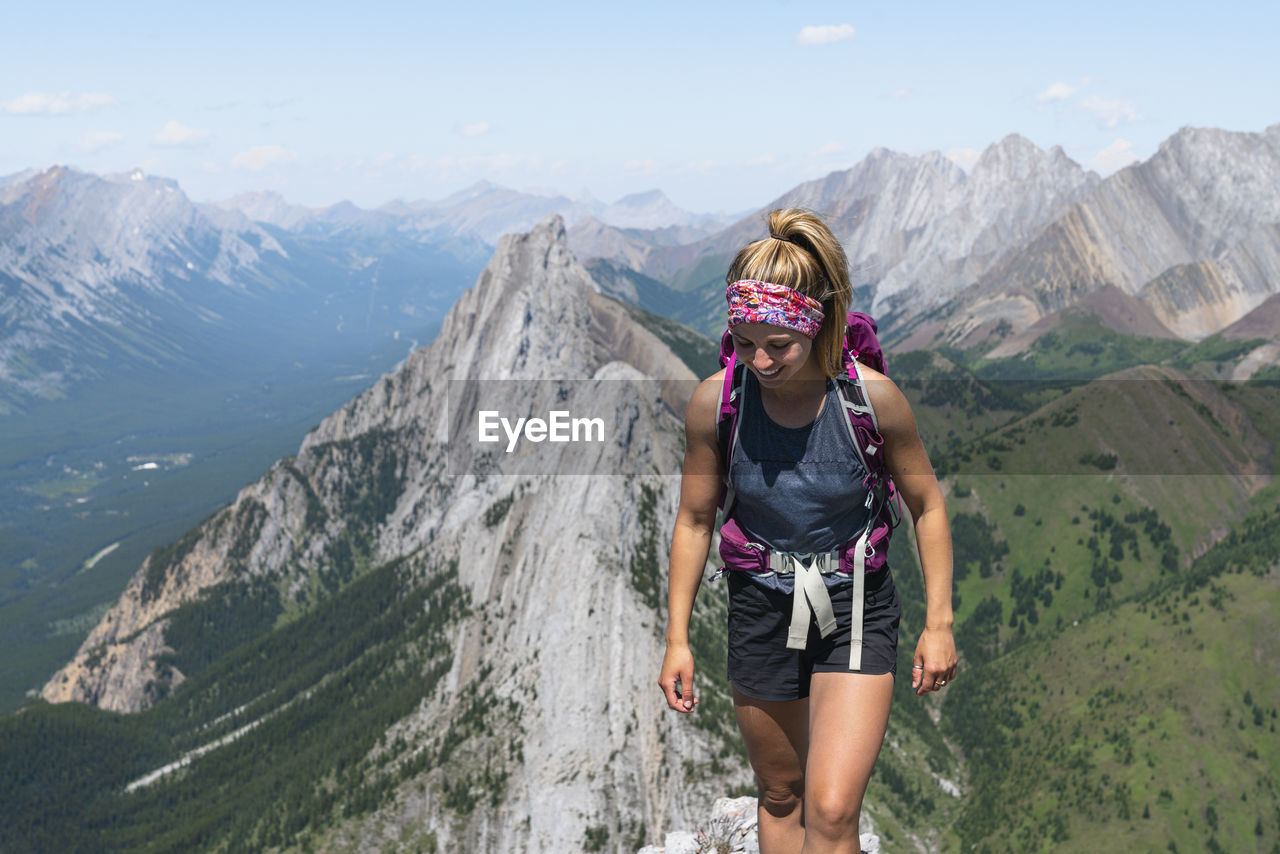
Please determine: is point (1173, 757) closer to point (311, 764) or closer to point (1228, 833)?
point (1228, 833)

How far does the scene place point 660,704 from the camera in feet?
307

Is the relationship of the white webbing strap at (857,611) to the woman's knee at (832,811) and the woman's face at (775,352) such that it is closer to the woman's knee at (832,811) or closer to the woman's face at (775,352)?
the woman's knee at (832,811)

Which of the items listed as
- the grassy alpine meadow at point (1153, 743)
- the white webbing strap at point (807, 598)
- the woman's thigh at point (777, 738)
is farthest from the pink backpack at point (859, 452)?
the grassy alpine meadow at point (1153, 743)

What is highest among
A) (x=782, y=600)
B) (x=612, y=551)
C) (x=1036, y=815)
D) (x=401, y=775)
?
Result: (x=782, y=600)

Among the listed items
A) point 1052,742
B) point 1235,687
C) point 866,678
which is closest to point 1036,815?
point 1052,742

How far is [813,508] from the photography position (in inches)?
367

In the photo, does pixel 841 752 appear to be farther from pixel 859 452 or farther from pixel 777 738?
pixel 859 452

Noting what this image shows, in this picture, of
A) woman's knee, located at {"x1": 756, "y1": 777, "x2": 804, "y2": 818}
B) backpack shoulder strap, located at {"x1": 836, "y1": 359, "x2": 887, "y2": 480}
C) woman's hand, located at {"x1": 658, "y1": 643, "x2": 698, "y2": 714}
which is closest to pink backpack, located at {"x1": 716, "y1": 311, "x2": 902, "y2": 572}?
backpack shoulder strap, located at {"x1": 836, "y1": 359, "x2": 887, "y2": 480}

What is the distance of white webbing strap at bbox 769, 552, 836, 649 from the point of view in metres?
9.30

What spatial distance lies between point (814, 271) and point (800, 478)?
2.19m

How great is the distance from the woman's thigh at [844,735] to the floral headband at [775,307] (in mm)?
3777

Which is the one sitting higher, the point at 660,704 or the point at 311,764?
the point at 660,704

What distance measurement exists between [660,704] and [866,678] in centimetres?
8869

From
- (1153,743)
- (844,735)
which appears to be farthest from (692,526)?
(1153,743)
